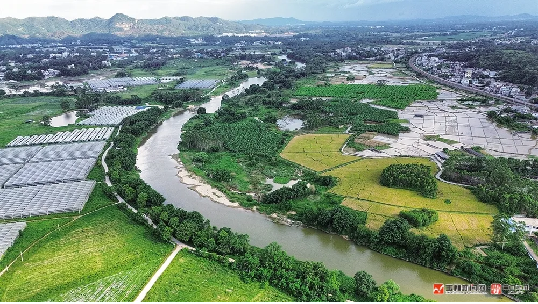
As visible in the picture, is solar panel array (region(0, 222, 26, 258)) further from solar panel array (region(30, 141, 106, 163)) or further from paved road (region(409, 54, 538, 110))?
paved road (region(409, 54, 538, 110))

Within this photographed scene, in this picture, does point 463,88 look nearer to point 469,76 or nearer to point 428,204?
point 469,76

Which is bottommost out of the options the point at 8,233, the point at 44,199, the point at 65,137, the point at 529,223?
the point at 529,223

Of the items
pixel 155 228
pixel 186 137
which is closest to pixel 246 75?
pixel 186 137

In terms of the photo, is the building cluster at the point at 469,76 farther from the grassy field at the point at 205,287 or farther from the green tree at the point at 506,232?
the grassy field at the point at 205,287

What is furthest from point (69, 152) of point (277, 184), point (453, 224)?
point (453, 224)

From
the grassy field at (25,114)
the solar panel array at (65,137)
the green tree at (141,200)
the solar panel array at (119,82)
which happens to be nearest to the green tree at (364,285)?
the green tree at (141,200)

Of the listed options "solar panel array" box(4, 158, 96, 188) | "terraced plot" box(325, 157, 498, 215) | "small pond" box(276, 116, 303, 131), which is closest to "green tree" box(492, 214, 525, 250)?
"terraced plot" box(325, 157, 498, 215)

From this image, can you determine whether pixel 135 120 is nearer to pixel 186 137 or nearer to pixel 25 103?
pixel 186 137

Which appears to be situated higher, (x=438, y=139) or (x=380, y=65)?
(x=380, y=65)
